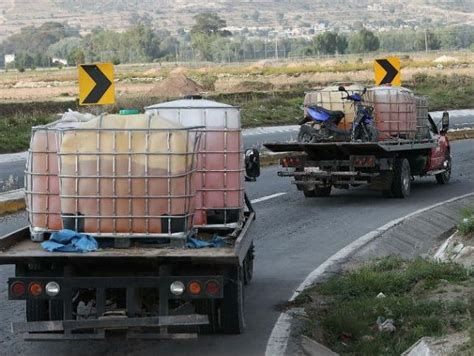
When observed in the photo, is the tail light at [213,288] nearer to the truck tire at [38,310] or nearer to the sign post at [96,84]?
the truck tire at [38,310]

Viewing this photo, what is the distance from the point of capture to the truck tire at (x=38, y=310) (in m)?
9.30

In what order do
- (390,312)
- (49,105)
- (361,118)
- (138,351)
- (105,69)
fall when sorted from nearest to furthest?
(138,351) < (390,312) < (105,69) < (361,118) < (49,105)

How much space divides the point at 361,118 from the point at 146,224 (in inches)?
450

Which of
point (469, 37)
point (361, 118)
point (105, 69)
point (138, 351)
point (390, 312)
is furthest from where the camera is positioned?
point (469, 37)

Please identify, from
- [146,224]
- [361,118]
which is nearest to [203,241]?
[146,224]

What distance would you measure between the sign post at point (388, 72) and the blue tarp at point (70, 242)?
1668cm

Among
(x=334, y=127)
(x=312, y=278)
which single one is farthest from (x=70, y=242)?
(x=334, y=127)

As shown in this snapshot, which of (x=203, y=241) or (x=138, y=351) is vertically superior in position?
(x=203, y=241)

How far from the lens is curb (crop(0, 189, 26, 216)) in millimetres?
18641

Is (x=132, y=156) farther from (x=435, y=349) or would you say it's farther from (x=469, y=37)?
(x=469, y=37)

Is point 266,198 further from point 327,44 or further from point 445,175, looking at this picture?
point 327,44

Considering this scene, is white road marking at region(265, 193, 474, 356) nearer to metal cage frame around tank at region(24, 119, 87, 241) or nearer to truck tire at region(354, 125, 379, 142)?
truck tire at region(354, 125, 379, 142)

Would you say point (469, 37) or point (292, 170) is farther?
point (469, 37)

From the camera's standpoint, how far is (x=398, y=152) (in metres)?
20.5
